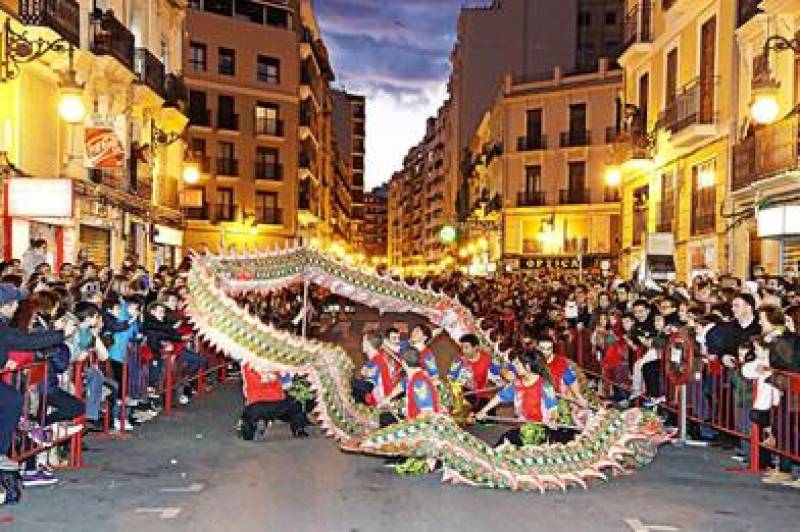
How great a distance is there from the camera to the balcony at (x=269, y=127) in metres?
65.8

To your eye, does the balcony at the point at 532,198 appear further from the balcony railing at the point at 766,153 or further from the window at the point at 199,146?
the balcony railing at the point at 766,153

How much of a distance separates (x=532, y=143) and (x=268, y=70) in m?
16.6

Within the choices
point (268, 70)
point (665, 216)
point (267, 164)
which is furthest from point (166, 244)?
point (268, 70)

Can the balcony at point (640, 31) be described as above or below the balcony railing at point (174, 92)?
above

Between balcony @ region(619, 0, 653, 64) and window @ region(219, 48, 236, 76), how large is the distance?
35.8 metres

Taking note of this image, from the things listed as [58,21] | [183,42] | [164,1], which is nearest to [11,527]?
[58,21]

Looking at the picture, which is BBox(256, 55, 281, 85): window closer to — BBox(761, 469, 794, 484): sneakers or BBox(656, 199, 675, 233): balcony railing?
BBox(656, 199, 675, 233): balcony railing

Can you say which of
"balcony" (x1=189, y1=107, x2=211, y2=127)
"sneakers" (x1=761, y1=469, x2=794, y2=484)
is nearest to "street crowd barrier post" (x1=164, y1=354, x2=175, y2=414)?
"sneakers" (x1=761, y1=469, x2=794, y2=484)

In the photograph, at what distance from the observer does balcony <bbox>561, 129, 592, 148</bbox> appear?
60.1 meters

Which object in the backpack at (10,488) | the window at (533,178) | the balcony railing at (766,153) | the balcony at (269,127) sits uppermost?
the balcony at (269,127)

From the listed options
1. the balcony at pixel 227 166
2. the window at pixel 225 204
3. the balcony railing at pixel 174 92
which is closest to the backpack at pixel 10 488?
the balcony railing at pixel 174 92

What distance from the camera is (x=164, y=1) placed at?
3741 centimetres

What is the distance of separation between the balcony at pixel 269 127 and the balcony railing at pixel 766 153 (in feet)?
148

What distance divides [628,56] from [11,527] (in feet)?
87.0
